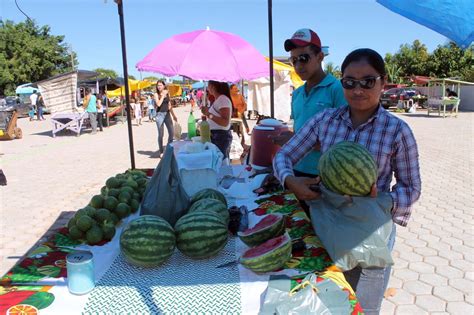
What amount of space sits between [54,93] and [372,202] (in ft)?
61.9

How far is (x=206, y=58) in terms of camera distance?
5.56m

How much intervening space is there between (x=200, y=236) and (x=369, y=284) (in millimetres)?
871

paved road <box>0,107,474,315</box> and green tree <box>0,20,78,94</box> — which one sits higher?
green tree <box>0,20,78,94</box>

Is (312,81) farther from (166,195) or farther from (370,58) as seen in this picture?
(166,195)

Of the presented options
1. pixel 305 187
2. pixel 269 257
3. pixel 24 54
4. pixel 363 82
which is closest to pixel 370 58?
pixel 363 82

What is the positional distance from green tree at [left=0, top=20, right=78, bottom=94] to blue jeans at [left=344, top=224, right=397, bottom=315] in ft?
151

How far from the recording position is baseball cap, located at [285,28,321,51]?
269cm

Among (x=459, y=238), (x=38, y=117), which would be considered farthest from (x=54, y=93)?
(x=459, y=238)

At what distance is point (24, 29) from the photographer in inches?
1758

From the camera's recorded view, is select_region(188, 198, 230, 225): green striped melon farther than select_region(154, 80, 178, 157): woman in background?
No

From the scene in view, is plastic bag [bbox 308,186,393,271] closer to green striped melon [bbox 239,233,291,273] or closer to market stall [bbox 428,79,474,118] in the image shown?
green striped melon [bbox 239,233,291,273]

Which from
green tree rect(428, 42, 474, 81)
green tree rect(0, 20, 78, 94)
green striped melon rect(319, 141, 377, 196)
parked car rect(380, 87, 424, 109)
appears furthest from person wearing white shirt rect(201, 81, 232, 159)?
green tree rect(0, 20, 78, 94)

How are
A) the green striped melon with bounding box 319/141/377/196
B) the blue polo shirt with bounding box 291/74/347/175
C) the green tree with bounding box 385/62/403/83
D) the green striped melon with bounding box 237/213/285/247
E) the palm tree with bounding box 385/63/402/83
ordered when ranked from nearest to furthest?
the green striped melon with bounding box 319/141/377/196 → the green striped melon with bounding box 237/213/285/247 → the blue polo shirt with bounding box 291/74/347/175 → the green tree with bounding box 385/62/403/83 → the palm tree with bounding box 385/63/402/83

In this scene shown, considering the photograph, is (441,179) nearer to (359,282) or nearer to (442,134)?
(359,282)
